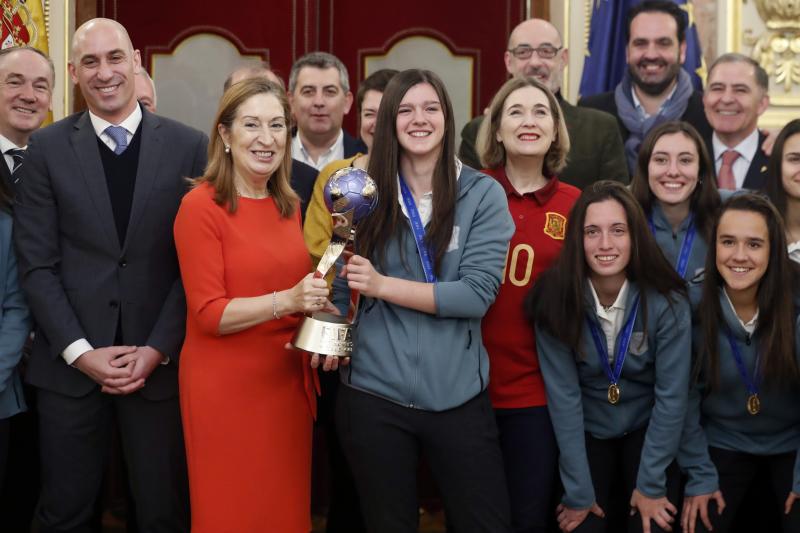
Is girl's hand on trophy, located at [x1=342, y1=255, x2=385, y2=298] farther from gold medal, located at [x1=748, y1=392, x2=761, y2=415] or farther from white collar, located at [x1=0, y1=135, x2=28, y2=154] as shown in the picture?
white collar, located at [x1=0, y1=135, x2=28, y2=154]

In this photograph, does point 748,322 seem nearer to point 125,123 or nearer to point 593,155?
point 593,155

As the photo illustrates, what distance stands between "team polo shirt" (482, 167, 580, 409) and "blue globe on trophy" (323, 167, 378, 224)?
2.04 ft

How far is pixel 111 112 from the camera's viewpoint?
348cm

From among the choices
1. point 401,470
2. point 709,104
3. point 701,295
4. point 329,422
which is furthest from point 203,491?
point 709,104

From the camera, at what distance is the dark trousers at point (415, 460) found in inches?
127

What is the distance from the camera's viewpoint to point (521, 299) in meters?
3.58

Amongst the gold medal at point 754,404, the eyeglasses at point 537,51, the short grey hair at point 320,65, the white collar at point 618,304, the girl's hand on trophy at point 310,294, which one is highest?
the eyeglasses at point 537,51

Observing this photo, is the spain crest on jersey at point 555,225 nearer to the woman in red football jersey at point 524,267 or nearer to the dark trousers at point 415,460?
the woman in red football jersey at point 524,267

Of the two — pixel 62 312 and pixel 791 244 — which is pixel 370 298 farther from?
pixel 791 244

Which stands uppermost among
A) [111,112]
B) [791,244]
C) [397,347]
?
[111,112]

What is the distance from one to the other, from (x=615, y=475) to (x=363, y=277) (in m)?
1.23

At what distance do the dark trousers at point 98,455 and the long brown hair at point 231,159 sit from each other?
29.0 inches

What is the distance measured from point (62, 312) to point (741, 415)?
2301 millimetres

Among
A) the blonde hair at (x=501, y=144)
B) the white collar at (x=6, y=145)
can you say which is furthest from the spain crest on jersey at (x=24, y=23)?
the blonde hair at (x=501, y=144)
